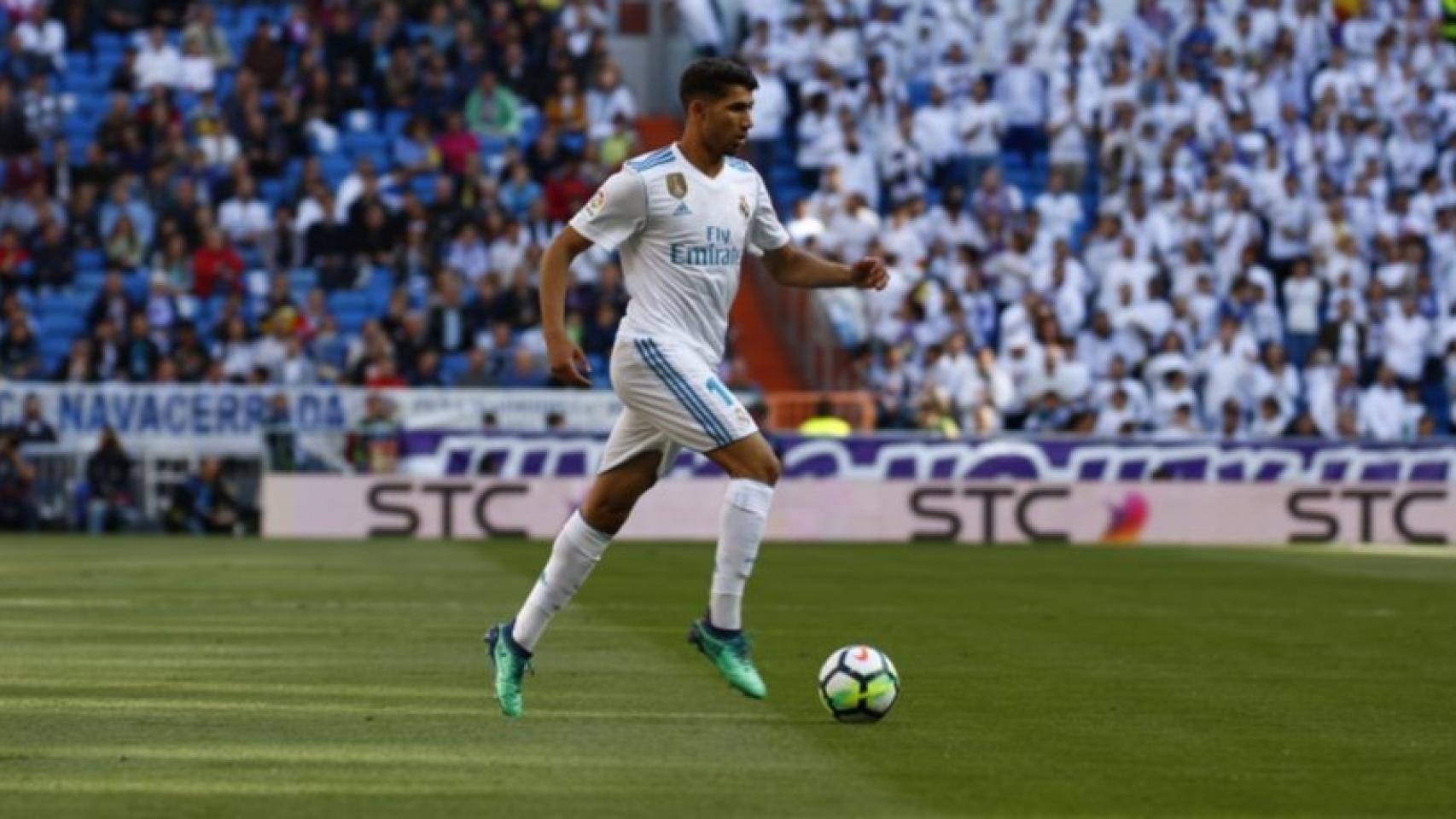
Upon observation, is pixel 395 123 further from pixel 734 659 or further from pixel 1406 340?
pixel 734 659

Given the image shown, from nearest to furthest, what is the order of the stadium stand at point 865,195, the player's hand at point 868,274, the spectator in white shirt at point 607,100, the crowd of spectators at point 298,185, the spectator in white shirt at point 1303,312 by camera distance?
the player's hand at point 868,274
the crowd of spectators at point 298,185
the stadium stand at point 865,195
the spectator in white shirt at point 1303,312
the spectator in white shirt at point 607,100

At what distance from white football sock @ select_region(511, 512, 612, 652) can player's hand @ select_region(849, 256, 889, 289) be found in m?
1.47

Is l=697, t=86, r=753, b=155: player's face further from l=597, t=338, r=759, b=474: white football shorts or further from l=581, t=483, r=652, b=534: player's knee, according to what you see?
l=581, t=483, r=652, b=534: player's knee

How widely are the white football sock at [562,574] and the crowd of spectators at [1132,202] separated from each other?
1999 cm

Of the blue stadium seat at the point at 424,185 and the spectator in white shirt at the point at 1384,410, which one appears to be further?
the blue stadium seat at the point at 424,185

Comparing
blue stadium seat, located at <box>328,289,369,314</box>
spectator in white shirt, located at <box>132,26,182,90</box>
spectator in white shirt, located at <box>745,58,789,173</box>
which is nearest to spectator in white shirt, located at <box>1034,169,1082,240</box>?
spectator in white shirt, located at <box>745,58,789,173</box>

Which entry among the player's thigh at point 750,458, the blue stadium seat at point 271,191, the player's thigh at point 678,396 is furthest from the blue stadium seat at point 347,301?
the player's thigh at point 750,458

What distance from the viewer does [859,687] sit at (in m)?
10.0

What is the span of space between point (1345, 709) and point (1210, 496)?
19.2 meters

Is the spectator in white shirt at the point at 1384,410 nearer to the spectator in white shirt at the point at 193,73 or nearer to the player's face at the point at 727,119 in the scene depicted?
the spectator in white shirt at the point at 193,73

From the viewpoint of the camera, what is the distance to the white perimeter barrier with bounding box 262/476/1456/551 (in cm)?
2914

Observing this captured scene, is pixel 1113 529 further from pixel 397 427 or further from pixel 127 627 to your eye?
pixel 127 627

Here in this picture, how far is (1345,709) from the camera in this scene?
A: 10758 millimetres

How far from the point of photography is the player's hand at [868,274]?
438 inches
